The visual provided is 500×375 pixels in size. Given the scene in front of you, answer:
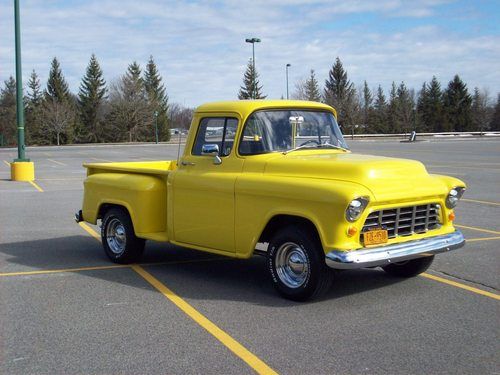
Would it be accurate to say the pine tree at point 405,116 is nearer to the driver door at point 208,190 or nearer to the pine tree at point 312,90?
the pine tree at point 312,90

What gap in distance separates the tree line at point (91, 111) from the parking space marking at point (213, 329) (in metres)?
69.4

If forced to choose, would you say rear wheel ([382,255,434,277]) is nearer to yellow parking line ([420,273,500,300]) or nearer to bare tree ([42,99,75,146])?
yellow parking line ([420,273,500,300])

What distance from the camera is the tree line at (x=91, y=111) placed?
74.6 meters

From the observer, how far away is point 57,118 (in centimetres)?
7369

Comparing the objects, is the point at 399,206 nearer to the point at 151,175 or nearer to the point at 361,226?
the point at 361,226

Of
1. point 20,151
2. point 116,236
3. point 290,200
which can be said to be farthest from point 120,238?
point 20,151

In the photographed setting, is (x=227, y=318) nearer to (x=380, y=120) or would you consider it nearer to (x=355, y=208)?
(x=355, y=208)

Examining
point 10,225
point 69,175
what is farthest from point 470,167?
point 10,225

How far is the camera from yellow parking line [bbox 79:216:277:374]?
448cm

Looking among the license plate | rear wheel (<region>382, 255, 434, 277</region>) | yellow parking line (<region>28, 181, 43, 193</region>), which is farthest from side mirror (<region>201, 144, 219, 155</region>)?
yellow parking line (<region>28, 181, 43, 193</region>)

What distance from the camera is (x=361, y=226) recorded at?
5.66 meters

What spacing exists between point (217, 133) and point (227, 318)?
90.2 inches

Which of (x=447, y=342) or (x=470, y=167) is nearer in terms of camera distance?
(x=447, y=342)

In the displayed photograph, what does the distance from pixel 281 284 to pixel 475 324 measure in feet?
5.98
